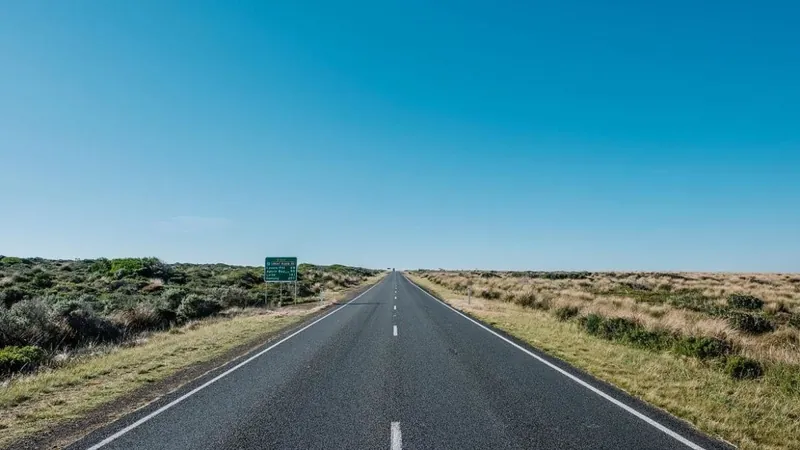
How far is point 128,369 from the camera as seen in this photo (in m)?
10.1

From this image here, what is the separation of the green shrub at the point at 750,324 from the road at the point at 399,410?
1044cm

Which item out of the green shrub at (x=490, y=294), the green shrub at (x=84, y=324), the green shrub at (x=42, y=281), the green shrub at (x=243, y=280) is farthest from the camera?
the green shrub at (x=243, y=280)

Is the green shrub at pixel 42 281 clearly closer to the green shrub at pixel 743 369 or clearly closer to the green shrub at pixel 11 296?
the green shrub at pixel 11 296

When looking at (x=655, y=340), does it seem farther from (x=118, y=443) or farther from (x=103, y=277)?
(x=103, y=277)

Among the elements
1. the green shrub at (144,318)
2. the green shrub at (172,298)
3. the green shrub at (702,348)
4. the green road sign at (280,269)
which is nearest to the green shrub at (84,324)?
the green shrub at (144,318)

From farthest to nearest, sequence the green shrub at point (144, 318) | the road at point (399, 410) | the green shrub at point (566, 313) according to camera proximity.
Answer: the green shrub at point (566, 313), the green shrub at point (144, 318), the road at point (399, 410)

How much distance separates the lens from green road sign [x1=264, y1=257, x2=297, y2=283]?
31938 mm

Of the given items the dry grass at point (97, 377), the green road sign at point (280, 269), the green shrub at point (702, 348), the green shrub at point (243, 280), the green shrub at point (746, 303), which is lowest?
the dry grass at point (97, 377)

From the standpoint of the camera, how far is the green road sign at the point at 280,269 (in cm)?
3194

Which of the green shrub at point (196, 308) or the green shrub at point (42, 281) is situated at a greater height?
the green shrub at point (42, 281)

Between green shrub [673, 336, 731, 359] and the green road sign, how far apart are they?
25195mm

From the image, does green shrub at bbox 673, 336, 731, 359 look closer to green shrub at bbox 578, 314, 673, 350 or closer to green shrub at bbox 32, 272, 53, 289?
green shrub at bbox 578, 314, 673, 350

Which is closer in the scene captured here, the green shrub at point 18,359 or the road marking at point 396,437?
the road marking at point 396,437

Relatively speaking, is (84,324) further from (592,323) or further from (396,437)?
(592,323)
